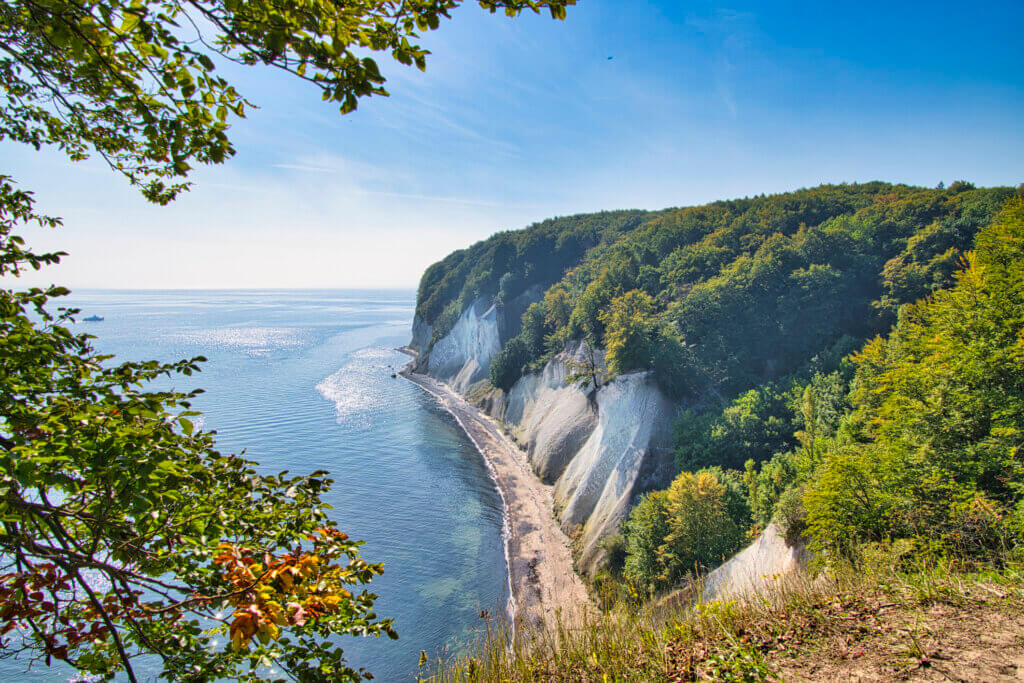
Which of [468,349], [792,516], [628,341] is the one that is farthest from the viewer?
[468,349]

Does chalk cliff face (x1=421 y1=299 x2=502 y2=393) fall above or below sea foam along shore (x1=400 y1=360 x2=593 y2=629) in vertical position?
above

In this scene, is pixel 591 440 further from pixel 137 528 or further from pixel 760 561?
pixel 137 528

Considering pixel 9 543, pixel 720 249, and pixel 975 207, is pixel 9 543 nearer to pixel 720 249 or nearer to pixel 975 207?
pixel 720 249

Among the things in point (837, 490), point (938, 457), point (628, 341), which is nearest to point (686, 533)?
point (837, 490)

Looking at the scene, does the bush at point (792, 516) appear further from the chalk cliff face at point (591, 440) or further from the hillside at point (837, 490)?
the chalk cliff face at point (591, 440)

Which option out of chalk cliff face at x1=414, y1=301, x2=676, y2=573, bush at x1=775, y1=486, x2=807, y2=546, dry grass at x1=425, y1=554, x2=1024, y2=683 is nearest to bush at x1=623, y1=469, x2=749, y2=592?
bush at x1=775, y1=486, x2=807, y2=546

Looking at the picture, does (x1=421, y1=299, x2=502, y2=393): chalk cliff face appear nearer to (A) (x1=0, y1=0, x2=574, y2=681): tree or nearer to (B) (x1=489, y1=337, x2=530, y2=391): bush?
(B) (x1=489, y1=337, x2=530, y2=391): bush
